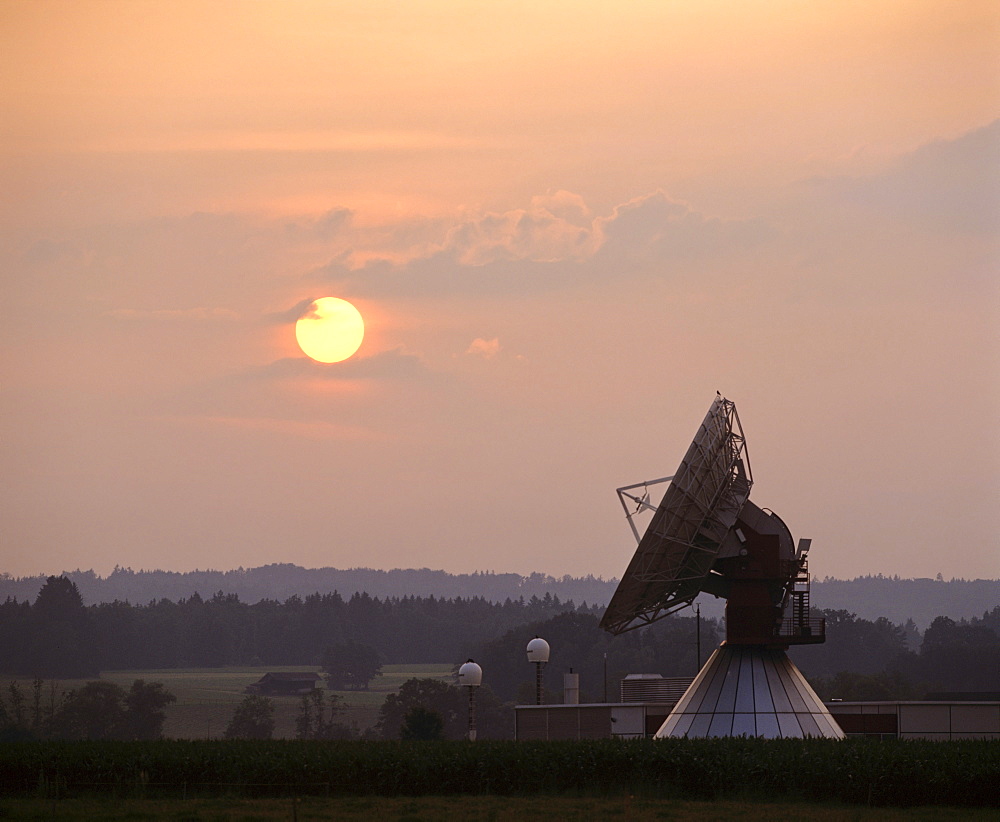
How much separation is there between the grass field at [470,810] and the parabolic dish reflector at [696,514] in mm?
10771

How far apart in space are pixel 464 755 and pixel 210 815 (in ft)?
46.6

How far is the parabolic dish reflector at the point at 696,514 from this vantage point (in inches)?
2438

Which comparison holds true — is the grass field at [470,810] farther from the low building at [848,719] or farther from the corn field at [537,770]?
the low building at [848,719]

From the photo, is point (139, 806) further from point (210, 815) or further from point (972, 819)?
point (972, 819)

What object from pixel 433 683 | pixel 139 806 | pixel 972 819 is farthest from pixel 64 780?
pixel 433 683

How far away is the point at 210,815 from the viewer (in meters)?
49.6

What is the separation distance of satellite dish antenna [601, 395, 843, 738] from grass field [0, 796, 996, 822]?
9.63m

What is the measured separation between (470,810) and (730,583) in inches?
725

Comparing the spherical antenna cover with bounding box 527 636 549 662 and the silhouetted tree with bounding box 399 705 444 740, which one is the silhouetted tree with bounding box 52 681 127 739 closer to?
the silhouetted tree with bounding box 399 705 444 740

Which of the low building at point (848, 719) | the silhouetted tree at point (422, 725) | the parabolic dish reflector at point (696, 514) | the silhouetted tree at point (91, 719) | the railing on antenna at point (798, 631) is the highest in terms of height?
the parabolic dish reflector at point (696, 514)

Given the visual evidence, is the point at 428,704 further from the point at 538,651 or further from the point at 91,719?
the point at 538,651

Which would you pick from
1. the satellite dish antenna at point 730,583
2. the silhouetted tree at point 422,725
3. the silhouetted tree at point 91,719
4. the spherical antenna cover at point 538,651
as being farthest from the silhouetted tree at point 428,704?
the satellite dish antenna at point 730,583

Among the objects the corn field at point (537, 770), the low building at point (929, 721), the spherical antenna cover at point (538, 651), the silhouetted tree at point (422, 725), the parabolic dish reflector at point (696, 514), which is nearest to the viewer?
the corn field at point (537, 770)

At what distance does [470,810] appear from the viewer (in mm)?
51625
